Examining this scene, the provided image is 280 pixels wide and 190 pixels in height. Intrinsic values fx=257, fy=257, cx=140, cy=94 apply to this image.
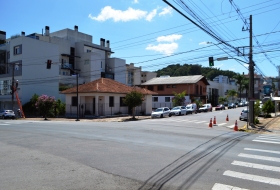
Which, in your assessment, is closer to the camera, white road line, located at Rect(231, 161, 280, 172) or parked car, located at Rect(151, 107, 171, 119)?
white road line, located at Rect(231, 161, 280, 172)

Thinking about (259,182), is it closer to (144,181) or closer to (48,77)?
(144,181)

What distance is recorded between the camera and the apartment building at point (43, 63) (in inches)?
1884

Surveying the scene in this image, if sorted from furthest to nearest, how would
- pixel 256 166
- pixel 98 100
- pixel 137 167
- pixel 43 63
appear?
pixel 43 63, pixel 98 100, pixel 256 166, pixel 137 167

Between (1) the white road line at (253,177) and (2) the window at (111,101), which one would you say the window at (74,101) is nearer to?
(2) the window at (111,101)

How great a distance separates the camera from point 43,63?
2012 inches

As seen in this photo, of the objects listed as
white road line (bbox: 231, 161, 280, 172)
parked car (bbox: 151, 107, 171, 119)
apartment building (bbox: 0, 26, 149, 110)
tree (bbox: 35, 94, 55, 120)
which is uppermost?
apartment building (bbox: 0, 26, 149, 110)

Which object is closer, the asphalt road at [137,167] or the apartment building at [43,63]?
the asphalt road at [137,167]

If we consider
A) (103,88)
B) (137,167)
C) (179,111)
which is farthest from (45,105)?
(137,167)

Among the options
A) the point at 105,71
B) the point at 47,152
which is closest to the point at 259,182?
the point at 47,152

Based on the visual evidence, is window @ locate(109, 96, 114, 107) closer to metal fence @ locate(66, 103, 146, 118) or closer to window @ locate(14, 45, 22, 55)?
metal fence @ locate(66, 103, 146, 118)

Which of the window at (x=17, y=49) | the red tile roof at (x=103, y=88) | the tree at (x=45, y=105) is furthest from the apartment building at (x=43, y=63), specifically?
the tree at (x=45, y=105)

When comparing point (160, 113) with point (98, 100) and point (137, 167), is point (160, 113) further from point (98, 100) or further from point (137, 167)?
point (137, 167)

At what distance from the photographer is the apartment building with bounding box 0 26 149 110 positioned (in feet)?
157

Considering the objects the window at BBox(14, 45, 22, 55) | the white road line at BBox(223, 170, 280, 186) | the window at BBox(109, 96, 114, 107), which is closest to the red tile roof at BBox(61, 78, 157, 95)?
the window at BBox(109, 96, 114, 107)
